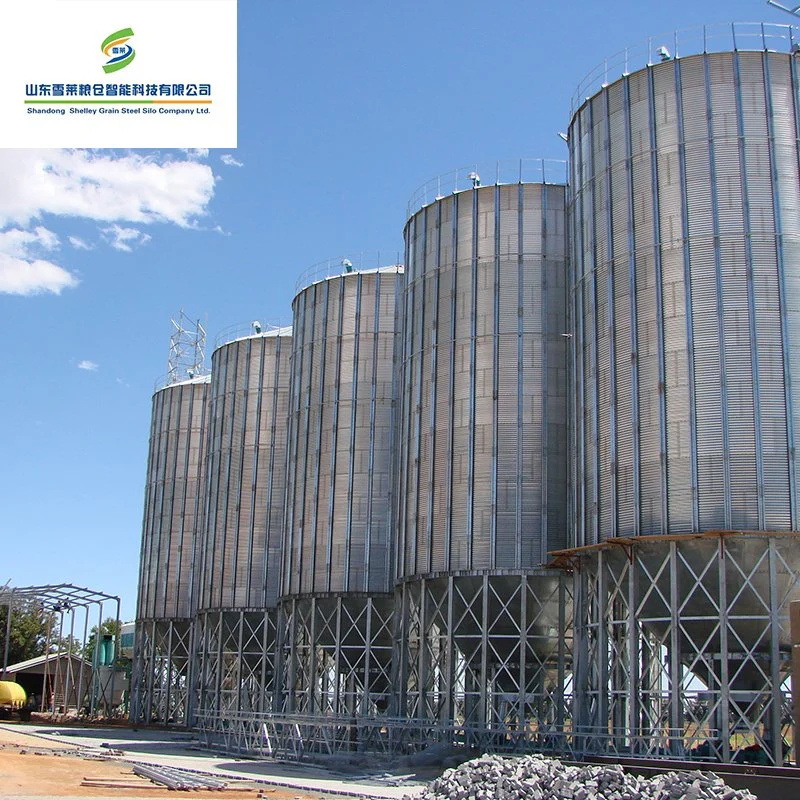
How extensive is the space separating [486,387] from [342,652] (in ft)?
49.2

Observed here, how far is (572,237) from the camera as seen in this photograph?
4272 centimetres

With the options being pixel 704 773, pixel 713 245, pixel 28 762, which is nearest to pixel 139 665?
pixel 28 762

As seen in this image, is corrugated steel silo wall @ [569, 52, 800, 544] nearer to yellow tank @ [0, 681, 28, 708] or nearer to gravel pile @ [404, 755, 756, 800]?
gravel pile @ [404, 755, 756, 800]

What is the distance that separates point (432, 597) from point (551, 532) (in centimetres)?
559

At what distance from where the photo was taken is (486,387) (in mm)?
44188

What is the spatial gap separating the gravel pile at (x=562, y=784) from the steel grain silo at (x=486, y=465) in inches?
607

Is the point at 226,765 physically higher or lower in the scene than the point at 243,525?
lower

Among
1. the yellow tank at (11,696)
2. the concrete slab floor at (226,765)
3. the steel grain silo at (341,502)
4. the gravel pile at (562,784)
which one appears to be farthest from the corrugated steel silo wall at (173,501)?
the gravel pile at (562,784)

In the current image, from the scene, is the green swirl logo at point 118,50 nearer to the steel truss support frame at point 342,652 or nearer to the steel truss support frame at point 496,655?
the steel truss support frame at point 496,655

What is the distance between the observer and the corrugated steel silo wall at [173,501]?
7325cm

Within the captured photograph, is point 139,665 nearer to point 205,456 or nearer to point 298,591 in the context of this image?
point 205,456

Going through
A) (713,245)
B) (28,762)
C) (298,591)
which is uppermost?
(713,245)

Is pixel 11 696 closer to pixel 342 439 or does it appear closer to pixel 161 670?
pixel 161 670

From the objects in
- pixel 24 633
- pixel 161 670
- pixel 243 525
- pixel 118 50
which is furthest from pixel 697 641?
pixel 24 633
